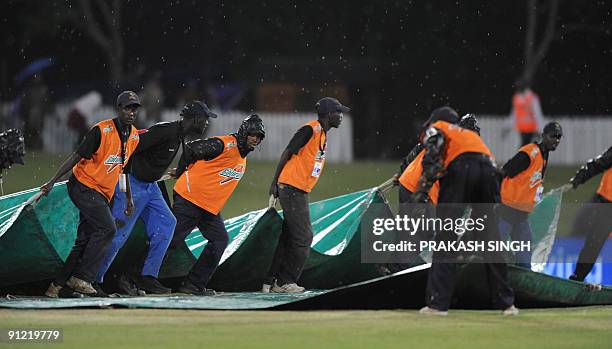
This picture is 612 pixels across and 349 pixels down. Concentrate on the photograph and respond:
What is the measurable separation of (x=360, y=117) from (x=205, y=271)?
76.1 feet

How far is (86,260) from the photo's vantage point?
37.3 ft

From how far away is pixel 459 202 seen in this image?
10.7m

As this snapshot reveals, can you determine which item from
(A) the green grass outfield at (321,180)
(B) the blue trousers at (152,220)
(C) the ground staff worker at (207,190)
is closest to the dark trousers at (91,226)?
(B) the blue trousers at (152,220)

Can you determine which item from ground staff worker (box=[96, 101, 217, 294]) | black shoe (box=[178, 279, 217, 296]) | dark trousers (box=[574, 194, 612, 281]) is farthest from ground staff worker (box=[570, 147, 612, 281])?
ground staff worker (box=[96, 101, 217, 294])

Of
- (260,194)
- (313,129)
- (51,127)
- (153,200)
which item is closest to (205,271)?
(153,200)

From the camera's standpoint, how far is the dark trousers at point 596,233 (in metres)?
13.3

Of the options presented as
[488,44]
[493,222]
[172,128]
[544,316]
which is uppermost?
[488,44]

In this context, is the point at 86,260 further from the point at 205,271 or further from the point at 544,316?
the point at 544,316

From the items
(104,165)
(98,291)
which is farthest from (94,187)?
(98,291)

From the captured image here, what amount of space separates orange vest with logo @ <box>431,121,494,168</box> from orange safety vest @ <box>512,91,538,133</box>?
12.9 meters

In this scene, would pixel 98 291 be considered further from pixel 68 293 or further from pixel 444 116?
pixel 444 116

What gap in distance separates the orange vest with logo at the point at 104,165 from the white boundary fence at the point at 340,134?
17.6 m

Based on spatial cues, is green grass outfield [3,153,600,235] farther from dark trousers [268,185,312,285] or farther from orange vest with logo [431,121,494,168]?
orange vest with logo [431,121,494,168]

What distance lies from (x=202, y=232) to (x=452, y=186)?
2.86 metres
